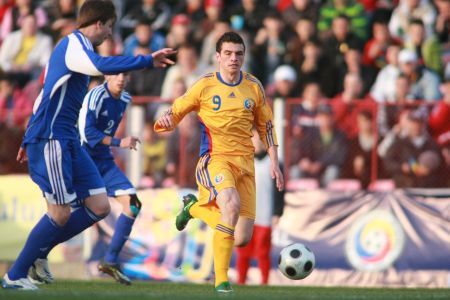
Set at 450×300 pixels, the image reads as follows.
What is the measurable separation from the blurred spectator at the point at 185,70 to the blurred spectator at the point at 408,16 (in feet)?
10.6

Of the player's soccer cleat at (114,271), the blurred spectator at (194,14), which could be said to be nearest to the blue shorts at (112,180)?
the player's soccer cleat at (114,271)

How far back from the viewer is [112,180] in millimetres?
14297

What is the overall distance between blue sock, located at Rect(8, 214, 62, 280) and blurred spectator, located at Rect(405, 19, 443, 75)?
28.3ft

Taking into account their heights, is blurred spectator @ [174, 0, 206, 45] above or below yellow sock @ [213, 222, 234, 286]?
above

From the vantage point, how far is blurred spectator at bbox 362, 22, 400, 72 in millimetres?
18797

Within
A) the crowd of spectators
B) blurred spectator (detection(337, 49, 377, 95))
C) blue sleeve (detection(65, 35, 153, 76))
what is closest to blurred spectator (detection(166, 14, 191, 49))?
the crowd of spectators

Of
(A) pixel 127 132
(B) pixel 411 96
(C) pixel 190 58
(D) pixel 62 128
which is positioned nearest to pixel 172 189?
(A) pixel 127 132

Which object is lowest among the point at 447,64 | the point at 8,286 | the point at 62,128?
A: the point at 8,286

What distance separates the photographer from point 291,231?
56.6 ft

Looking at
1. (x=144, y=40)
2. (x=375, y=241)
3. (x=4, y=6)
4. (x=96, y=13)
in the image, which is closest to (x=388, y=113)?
(x=375, y=241)

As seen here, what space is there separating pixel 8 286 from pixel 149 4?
10.6 metres

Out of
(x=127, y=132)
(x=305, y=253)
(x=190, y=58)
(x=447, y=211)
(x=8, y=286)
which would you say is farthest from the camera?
(x=190, y=58)

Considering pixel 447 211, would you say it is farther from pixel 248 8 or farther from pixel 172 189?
pixel 248 8

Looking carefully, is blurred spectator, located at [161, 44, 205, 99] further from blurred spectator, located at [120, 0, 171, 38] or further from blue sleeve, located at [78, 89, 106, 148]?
blue sleeve, located at [78, 89, 106, 148]
